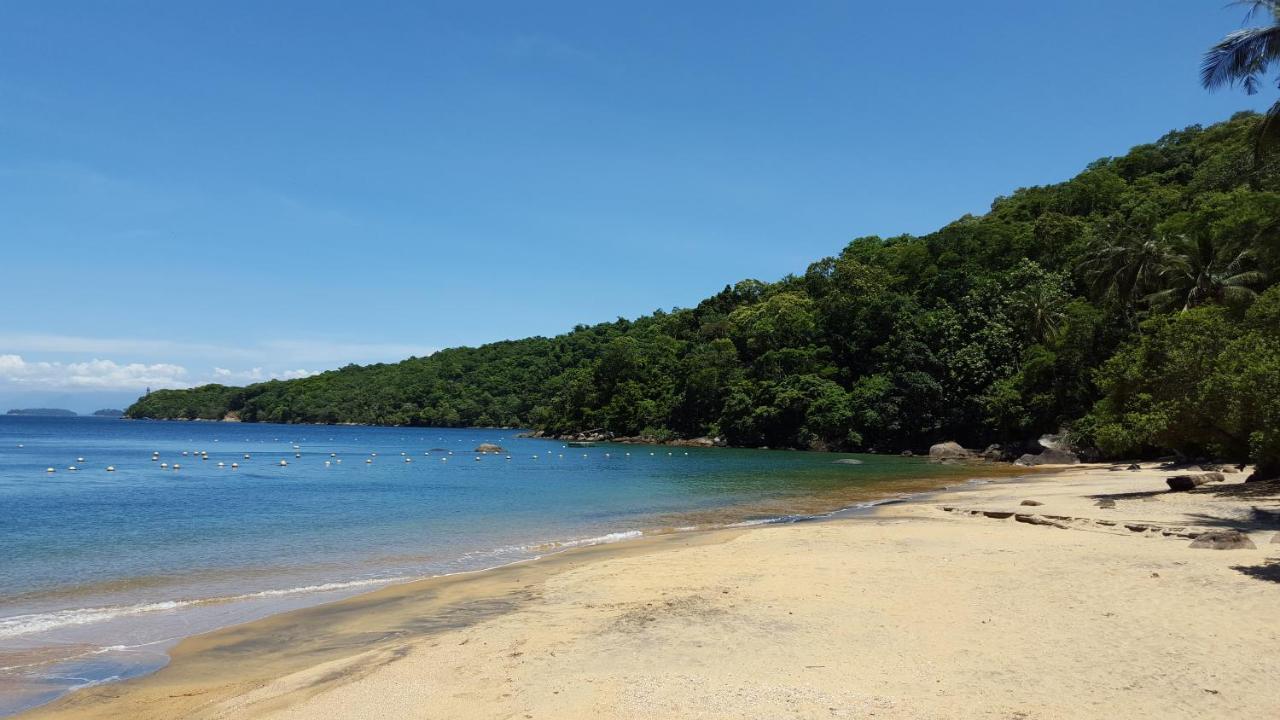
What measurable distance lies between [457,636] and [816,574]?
620 cm

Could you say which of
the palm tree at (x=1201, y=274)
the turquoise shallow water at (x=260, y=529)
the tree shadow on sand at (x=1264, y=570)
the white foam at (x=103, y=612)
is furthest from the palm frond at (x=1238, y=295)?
the white foam at (x=103, y=612)

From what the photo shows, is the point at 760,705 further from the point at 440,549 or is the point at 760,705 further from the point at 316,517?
the point at 316,517

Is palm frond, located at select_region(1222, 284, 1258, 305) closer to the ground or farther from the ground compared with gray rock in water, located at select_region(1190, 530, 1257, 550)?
farther from the ground

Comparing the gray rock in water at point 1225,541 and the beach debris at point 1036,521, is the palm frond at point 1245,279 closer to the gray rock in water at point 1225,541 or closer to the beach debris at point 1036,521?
the beach debris at point 1036,521

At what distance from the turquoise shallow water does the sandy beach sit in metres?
1.54

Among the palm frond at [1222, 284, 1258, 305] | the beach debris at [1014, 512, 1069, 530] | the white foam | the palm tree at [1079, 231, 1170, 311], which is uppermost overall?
the palm tree at [1079, 231, 1170, 311]

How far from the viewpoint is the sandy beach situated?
724 cm

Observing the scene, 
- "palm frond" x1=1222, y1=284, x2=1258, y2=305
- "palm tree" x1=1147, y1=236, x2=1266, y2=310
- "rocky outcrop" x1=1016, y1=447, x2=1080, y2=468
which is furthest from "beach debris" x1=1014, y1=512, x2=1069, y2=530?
"rocky outcrop" x1=1016, y1=447, x2=1080, y2=468

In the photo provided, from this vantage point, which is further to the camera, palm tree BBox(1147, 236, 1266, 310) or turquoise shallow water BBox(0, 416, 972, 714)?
palm tree BBox(1147, 236, 1266, 310)

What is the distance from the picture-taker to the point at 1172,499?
21.8 meters

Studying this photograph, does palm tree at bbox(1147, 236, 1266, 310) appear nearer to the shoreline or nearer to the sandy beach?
the shoreline

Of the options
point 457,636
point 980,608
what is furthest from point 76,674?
point 980,608

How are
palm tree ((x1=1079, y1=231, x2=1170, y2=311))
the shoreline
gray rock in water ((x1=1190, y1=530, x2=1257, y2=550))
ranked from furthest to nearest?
palm tree ((x1=1079, y1=231, x2=1170, y2=311)), gray rock in water ((x1=1190, y1=530, x2=1257, y2=550)), the shoreline

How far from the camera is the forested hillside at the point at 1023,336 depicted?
25.0 metres
